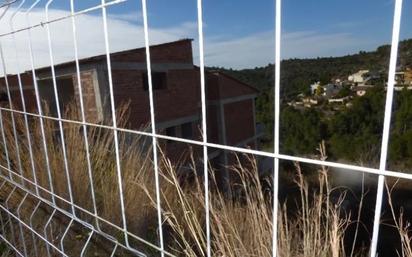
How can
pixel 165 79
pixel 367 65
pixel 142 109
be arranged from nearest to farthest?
1. pixel 367 65
2. pixel 142 109
3. pixel 165 79

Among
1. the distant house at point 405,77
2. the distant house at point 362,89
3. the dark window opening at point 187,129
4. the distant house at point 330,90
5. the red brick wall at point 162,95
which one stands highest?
the distant house at point 405,77

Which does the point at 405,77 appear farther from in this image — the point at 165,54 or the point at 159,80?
the point at 159,80

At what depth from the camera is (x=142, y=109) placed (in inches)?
486

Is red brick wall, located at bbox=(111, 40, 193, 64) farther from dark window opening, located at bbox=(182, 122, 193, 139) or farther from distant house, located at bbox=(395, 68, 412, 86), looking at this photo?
distant house, located at bbox=(395, 68, 412, 86)

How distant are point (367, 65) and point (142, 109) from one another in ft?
Result: 37.7

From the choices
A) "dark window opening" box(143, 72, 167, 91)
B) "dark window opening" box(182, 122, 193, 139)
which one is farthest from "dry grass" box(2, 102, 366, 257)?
"dark window opening" box(182, 122, 193, 139)

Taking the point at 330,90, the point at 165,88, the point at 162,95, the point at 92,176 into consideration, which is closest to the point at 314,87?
the point at 330,90

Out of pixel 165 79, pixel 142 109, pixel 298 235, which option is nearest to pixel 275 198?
pixel 298 235

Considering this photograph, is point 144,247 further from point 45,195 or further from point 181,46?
point 181,46

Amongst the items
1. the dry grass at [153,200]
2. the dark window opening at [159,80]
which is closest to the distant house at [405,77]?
the dry grass at [153,200]

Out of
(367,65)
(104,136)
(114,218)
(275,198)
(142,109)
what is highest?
(367,65)

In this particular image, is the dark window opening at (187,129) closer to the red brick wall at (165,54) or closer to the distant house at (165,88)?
the distant house at (165,88)

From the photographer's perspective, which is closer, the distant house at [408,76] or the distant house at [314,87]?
the distant house at [408,76]

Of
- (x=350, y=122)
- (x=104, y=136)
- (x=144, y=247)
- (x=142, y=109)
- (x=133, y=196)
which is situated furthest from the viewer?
(x=142, y=109)
